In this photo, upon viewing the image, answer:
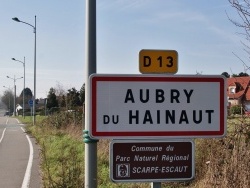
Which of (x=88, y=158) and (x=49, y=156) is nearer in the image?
(x=88, y=158)

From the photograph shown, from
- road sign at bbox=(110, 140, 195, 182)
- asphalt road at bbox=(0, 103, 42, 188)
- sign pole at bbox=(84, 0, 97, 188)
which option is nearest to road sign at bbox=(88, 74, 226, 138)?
road sign at bbox=(110, 140, 195, 182)

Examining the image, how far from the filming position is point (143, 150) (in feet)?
9.23

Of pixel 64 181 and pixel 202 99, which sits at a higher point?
pixel 202 99

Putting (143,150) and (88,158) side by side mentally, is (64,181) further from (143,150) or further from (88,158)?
(143,150)

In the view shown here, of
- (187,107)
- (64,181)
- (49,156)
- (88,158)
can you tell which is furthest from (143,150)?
(49,156)

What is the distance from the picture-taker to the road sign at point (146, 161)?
2.80 metres

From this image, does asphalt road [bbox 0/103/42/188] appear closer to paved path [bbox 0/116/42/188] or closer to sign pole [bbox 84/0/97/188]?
paved path [bbox 0/116/42/188]

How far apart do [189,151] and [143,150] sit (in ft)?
1.07

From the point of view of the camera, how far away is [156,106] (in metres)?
2.87

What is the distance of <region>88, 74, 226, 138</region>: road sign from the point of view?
2799mm

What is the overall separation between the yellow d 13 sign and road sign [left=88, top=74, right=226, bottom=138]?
0.09m

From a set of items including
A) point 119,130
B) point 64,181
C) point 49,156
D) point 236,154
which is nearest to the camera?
point 119,130

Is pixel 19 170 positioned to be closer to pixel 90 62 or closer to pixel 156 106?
pixel 90 62

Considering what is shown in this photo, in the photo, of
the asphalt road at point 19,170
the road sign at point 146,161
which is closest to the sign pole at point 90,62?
the road sign at point 146,161
